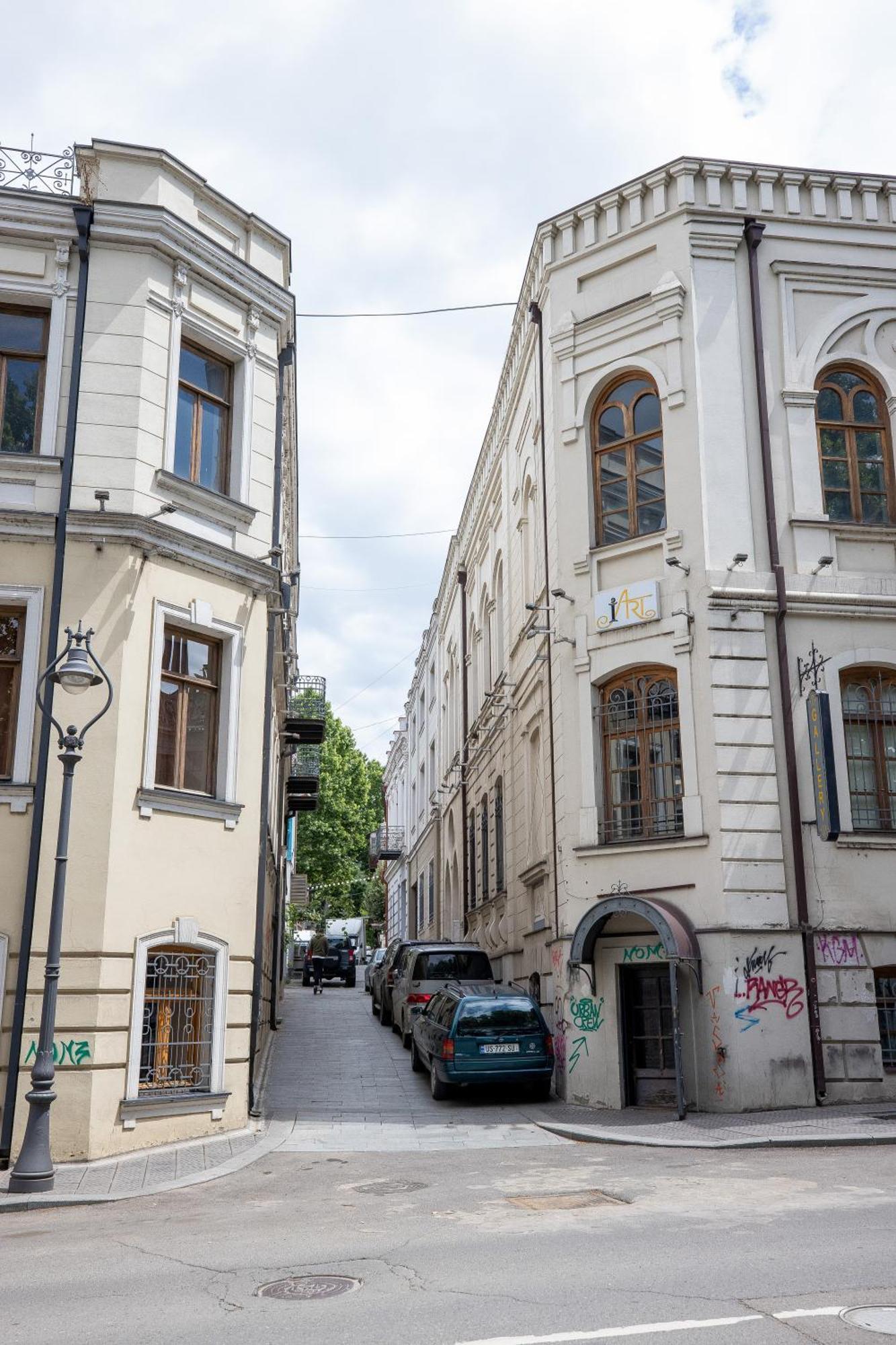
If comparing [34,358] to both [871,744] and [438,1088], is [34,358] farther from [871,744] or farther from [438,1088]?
[871,744]

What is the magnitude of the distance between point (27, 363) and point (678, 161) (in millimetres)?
10203

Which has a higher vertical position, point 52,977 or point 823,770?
point 823,770

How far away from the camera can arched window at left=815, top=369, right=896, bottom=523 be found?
696 inches

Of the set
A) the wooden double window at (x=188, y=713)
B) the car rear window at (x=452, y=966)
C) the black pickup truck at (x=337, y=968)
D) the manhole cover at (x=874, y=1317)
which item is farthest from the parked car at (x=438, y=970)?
the black pickup truck at (x=337, y=968)

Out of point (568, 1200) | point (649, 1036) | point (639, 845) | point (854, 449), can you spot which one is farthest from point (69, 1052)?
point (854, 449)

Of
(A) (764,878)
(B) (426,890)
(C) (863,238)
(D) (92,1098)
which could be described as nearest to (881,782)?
(A) (764,878)

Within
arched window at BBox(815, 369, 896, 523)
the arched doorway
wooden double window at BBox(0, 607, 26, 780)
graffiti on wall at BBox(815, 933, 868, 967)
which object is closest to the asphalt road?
graffiti on wall at BBox(815, 933, 868, 967)

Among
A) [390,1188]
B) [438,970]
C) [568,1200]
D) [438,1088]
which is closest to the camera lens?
[568,1200]

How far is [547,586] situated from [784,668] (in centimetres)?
431

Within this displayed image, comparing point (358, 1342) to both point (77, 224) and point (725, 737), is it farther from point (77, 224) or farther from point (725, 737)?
point (77, 224)

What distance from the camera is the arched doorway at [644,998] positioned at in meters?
15.6

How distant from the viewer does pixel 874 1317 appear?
5.82 m

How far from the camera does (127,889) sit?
42.3ft

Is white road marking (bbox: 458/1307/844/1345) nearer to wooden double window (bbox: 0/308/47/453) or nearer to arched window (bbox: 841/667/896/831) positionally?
arched window (bbox: 841/667/896/831)
